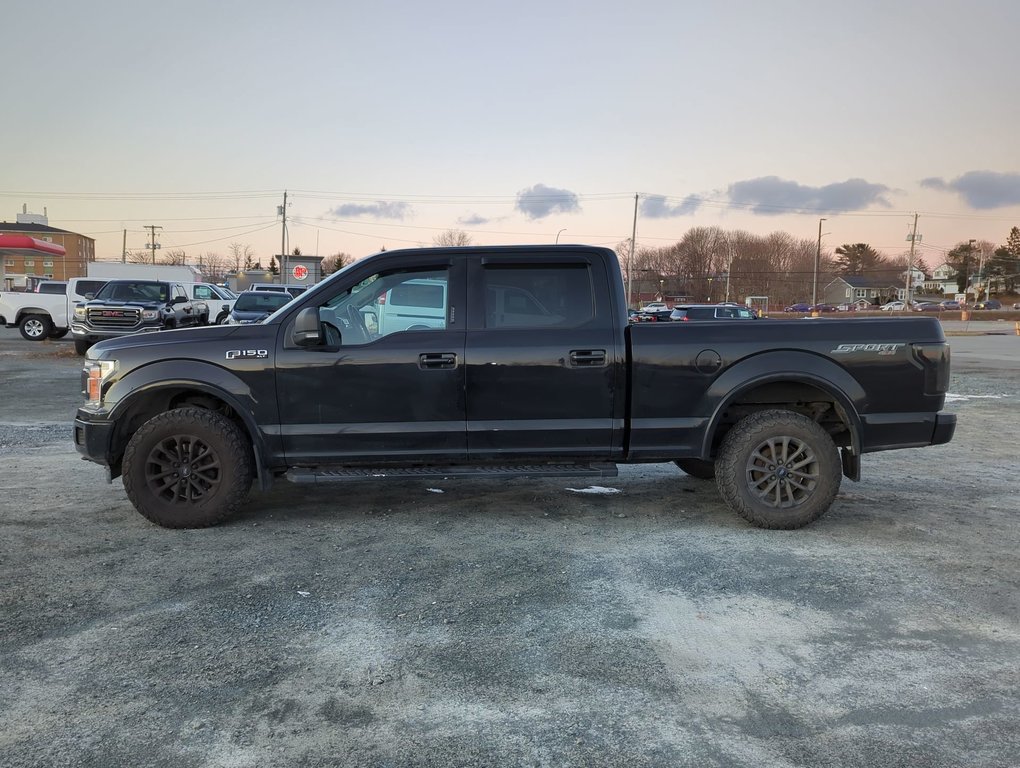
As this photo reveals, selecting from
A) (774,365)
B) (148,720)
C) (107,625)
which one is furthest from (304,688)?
A: (774,365)

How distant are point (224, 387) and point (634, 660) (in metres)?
3.33

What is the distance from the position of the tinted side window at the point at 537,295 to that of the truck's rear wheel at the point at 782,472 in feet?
4.86

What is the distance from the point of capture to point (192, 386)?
4938 mm

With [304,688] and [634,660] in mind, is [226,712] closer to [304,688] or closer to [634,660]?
[304,688]

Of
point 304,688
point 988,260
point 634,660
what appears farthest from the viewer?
point 988,260

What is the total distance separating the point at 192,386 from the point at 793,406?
4.39 metres

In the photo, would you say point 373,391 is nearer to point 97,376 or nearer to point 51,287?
point 97,376

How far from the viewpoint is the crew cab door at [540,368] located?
497 cm

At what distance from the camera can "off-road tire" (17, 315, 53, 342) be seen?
23594 millimetres

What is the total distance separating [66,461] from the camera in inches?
284

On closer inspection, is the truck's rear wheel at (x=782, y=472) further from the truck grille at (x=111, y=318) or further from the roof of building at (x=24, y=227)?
the roof of building at (x=24, y=227)

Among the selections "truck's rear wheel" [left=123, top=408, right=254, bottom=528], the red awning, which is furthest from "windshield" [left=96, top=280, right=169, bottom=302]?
the red awning

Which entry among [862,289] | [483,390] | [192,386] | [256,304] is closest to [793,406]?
[483,390]

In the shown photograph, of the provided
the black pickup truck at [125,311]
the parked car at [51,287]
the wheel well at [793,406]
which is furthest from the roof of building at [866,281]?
the wheel well at [793,406]
